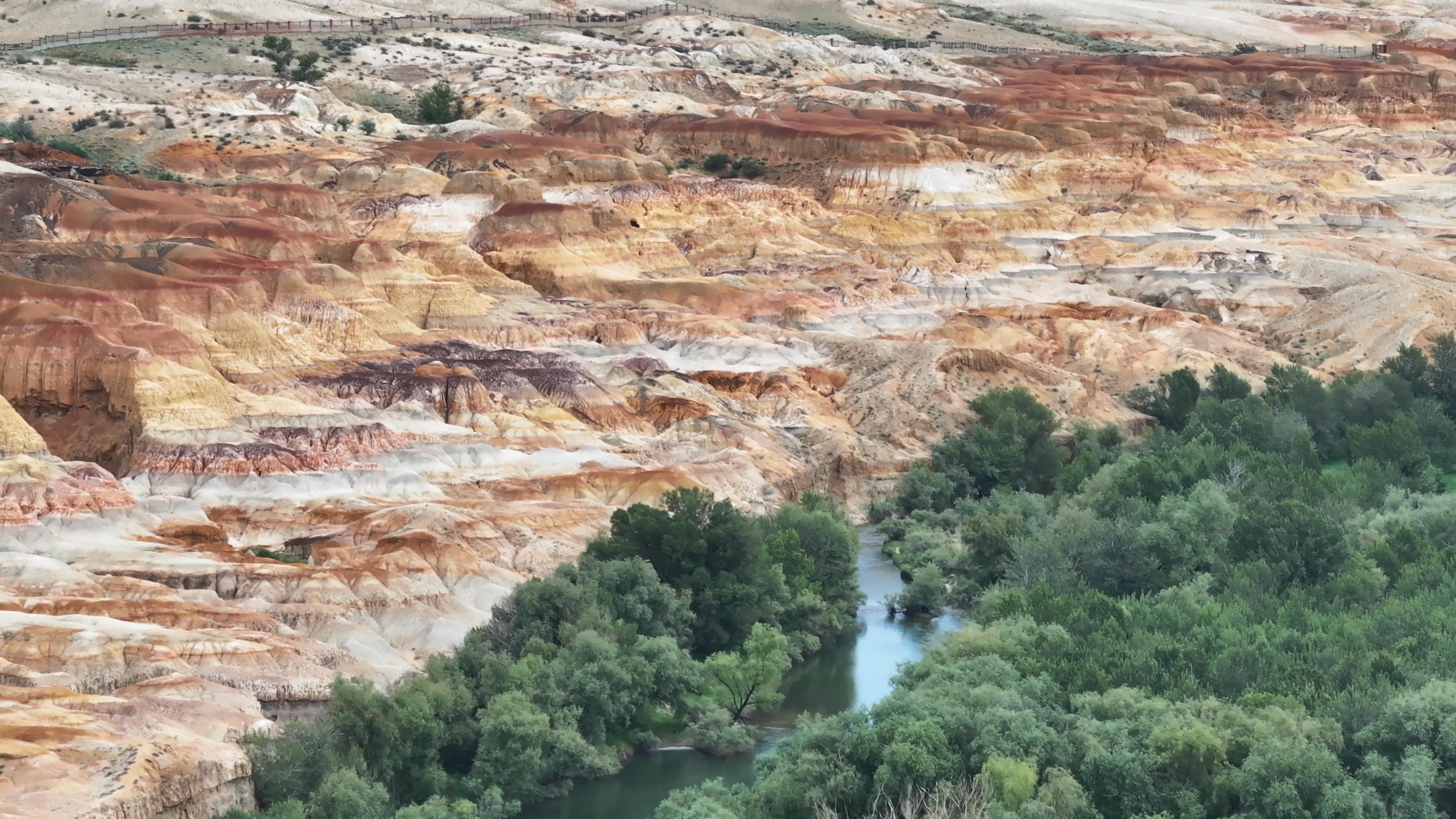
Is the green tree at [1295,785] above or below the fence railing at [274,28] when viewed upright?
above

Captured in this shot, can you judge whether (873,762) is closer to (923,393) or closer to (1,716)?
(1,716)

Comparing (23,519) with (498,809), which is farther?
(23,519)

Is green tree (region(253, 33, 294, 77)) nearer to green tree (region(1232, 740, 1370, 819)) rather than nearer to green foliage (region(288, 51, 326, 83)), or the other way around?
green foliage (region(288, 51, 326, 83))

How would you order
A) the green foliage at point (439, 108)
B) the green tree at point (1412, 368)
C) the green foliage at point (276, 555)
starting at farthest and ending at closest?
the green foliage at point (439, 108)
the green tree at point (1412, 368)
the green foliage at point (276, 555)

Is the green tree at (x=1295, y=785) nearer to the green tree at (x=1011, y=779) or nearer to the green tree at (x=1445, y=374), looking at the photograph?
the green tree at (x=1011, y=779)

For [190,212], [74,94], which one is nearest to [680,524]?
[190,212]

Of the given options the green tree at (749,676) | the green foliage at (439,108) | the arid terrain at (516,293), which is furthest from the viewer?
the green foliage at (439,108)

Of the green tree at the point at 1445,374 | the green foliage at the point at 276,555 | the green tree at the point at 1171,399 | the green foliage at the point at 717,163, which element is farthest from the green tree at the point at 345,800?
the green foliage at the point at 717,163
